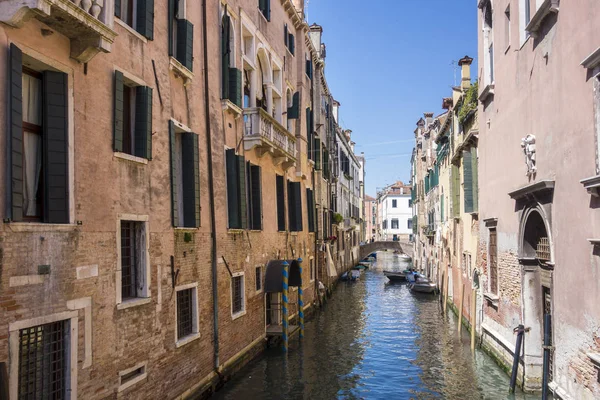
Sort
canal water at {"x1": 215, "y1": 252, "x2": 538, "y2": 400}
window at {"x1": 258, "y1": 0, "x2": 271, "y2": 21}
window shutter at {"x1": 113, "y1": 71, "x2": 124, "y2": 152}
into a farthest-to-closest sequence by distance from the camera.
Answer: window at {"x1": 258, "y1": 0, "x2": 271, "y2": 21}
canal water at {"x1": 215, "y1": 252, "x2": 538, "y2": 400}
window shutter at {"x1": 113, "y1": 71, "x2": 124, "y2": 152}

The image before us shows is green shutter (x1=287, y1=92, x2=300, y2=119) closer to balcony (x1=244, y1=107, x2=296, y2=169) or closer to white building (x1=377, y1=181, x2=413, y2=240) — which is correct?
balcony (x1=244, y1=107, x2=296, y2=169)

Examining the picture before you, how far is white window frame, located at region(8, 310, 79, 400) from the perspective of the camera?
549cm

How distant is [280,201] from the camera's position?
16.4 m

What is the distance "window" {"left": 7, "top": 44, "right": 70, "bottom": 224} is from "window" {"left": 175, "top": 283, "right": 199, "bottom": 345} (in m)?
3.43

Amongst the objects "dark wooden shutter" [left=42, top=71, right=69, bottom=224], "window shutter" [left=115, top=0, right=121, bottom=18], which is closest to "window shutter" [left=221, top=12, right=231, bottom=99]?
"window shutter" [left=115, top=0, right=121, bottom=18]

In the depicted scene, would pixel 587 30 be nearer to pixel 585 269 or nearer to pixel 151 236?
pixel 585 269

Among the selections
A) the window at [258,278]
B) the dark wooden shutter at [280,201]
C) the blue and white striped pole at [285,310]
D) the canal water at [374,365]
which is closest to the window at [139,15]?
the canal water at [374,365]

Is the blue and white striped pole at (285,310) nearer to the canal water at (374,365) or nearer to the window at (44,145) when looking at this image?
the canal water at (374,365)

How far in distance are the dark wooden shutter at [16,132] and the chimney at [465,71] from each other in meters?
17.2

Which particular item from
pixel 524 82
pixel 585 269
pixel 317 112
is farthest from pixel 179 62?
pixel 317 112

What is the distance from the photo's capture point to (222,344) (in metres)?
11.2

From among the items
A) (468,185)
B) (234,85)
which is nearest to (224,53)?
(234,85)

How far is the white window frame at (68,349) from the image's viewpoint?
18.0 feet

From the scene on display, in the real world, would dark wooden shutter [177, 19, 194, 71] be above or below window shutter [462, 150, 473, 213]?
above
